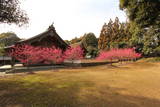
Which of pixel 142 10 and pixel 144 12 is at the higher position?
pixel 142 10

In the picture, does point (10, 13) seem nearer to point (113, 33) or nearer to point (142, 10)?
point (142, 10)

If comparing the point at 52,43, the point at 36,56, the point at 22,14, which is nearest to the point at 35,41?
the point at 52,43

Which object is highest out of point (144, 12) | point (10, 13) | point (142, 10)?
point (142, 10)

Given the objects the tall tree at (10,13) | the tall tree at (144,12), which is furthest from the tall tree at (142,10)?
the tall tree at (10,13)

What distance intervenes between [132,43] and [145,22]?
9164 millimetres

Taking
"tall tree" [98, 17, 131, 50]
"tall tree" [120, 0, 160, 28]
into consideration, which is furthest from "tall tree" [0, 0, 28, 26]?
"tall tree" [98, 17, 131, 50]

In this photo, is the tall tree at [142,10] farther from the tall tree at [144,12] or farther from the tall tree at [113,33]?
the tall tree at [113,33]

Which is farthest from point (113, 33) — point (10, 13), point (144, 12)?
point (10, 13)

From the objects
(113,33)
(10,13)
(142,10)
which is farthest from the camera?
(113,33)

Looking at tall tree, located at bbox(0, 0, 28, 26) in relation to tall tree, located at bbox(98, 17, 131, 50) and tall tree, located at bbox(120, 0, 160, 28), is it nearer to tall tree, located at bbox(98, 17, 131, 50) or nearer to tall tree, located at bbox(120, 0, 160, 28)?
tall tree, located at bbox(120, 0, 160, 28)

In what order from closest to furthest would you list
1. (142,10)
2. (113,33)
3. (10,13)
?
1. (10,13)
2. (142,10)
3. (113,33)

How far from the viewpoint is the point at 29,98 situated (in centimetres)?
445

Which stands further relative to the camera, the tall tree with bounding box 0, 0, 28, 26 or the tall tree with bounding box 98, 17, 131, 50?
the tall tree with bounding box 98, 17, 131, 50

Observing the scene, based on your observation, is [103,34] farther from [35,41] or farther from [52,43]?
[35,41]
